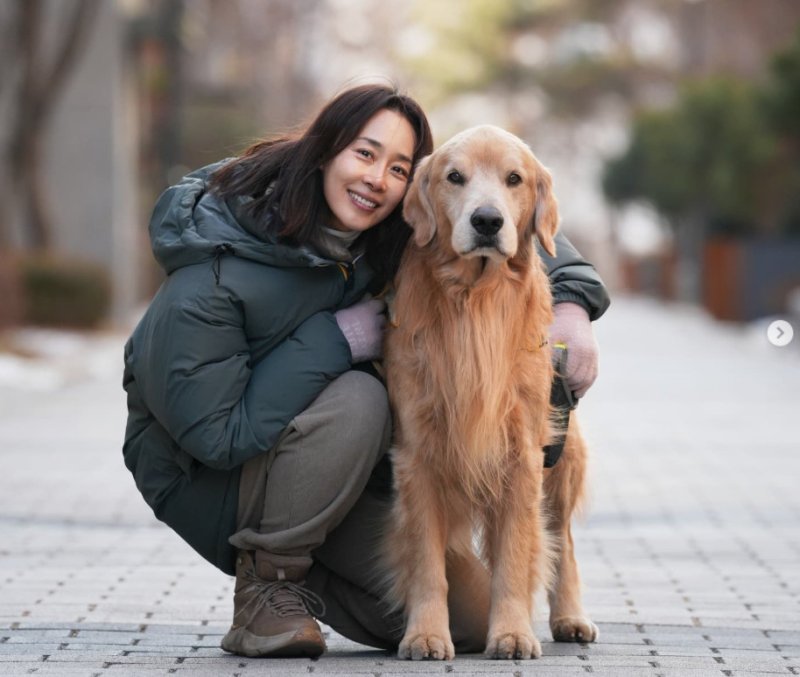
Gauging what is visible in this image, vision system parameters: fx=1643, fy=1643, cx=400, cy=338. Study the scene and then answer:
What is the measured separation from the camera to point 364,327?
514cm

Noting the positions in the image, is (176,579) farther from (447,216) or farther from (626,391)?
(626,391)

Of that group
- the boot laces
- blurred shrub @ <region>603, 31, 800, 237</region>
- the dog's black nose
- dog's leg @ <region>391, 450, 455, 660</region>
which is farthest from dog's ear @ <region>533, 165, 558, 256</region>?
blurred shrub @ <region>603, 31, 800, 237</region>

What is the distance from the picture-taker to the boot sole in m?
4.87

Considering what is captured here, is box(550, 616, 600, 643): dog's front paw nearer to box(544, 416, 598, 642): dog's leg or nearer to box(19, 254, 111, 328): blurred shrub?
box(544, 416, 598, 642): dog's leg

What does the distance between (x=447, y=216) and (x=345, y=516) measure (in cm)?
99

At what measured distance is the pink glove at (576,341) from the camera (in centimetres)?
538

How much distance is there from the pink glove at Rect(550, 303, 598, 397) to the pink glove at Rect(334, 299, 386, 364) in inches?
23.5

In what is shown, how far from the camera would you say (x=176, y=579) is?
6680 mm

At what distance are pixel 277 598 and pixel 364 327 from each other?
2.88 ft

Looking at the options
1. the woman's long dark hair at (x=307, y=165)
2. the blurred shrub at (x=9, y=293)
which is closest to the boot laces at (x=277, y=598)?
the woman's long dark hair at (x=307, y=165)

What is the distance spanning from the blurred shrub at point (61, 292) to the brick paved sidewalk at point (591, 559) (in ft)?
25.9

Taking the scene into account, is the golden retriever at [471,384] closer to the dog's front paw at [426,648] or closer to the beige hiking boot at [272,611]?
the dog's front paw at [426,648]

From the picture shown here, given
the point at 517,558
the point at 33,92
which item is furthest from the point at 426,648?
the point at 33,92

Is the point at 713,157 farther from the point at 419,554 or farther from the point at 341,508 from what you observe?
the point at 341,508
